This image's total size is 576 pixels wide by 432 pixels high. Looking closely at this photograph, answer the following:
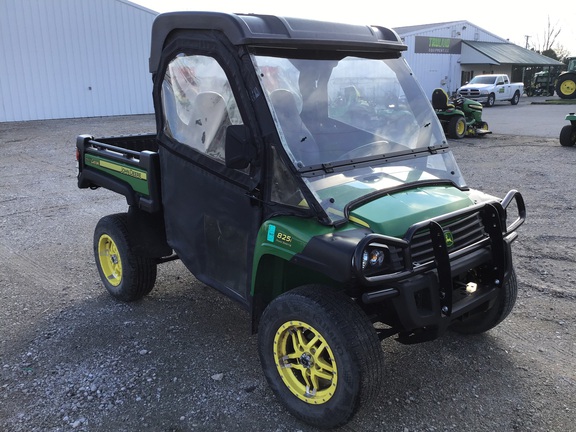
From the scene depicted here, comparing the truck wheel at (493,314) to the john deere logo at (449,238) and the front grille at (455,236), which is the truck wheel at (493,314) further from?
the john deere logo at (449,238)

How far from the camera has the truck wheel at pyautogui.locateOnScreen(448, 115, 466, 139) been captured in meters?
16.2

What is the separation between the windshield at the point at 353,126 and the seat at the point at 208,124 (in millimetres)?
449

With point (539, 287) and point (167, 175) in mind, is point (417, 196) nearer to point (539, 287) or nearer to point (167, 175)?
point (167, 175)

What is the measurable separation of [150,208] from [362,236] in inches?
82.1

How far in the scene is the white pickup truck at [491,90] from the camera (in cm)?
3125

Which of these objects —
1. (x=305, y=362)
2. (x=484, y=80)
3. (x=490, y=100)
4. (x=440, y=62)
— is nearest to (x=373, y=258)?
(x=305, y=362)

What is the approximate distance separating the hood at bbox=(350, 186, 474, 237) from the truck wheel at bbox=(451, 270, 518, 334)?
729 mm

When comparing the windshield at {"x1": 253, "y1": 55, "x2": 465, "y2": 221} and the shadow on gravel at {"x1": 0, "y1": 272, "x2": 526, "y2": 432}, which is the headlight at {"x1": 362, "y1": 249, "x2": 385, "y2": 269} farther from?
the shadow on gravel at {"x1": 0, "y1": 272, "x2": 526, "y2": 432}

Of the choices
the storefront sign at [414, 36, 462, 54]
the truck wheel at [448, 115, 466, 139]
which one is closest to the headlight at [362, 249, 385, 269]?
the truck wheel at [448, 115, 466, 139]

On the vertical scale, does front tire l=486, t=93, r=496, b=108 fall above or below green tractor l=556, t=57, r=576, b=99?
below

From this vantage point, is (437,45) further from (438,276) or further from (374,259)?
(374,259)

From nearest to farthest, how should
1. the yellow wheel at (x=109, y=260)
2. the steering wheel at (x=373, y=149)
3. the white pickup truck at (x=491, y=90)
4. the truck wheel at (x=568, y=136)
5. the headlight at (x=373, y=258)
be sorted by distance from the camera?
the headlight at (x=373, y=258), the steering wheel at (x=373, y=149), the yellow wheel at (x=109, y=260), the truck wheel at (x=568, y=136), the white pickup truck at (x=491, y=90)

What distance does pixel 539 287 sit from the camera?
4.96 meters

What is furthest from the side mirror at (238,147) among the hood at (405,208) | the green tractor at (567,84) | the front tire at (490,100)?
the front tire at (490,100)
